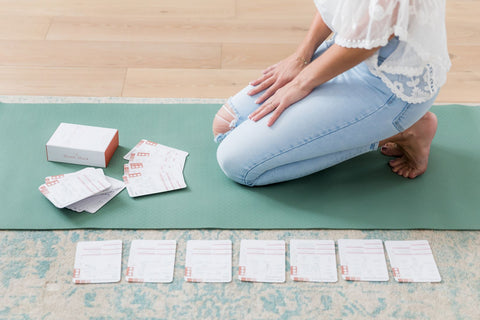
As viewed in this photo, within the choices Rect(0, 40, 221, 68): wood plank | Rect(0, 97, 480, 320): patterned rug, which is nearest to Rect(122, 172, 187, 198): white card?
Rect(0, 97, 480, 320): patterned rug

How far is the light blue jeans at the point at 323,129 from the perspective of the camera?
1.81m

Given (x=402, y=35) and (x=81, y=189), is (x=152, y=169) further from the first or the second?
(x=402, y=35)

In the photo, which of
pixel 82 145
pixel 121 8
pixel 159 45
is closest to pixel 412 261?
pixel 82 145

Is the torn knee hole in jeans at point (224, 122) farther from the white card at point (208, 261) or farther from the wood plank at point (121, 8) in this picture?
the wood plank at point (121, 8)

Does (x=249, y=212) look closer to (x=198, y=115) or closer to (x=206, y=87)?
(x=198, y=115)

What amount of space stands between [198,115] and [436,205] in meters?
1.03

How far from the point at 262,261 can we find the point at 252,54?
128 centimetres

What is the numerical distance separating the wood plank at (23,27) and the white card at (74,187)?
108 cm

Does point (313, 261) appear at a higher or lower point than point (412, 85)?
lower

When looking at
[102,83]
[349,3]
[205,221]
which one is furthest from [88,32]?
[349,3]

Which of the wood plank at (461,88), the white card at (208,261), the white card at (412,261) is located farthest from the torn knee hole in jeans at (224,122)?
the wood plank at (461,88)

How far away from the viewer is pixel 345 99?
1823 millimetres

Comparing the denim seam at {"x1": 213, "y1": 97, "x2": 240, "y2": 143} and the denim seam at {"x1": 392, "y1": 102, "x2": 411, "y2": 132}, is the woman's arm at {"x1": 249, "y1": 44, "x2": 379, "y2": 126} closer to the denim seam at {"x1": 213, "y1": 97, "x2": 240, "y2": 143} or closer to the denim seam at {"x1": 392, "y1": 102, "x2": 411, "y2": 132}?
the denim seam at {"x1": 213, "y1": 97, "x2": 240, "y2": 143}

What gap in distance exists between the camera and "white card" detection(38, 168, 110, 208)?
190 centimetres
